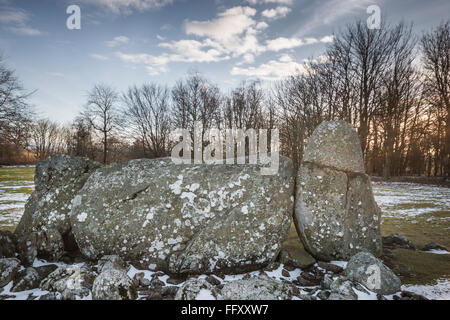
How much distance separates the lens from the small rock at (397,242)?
4.85m

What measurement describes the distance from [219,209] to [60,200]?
3434 millimetres

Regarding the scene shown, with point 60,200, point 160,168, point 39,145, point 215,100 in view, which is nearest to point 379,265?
point 160,168

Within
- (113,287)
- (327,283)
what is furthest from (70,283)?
(327,283)

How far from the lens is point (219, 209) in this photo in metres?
3.98

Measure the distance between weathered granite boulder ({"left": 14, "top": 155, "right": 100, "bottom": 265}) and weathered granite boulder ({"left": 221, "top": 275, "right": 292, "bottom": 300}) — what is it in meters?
3.51

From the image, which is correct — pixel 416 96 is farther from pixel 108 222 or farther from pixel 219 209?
pixel 108 222

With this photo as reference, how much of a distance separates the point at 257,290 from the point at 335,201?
2.33 meters

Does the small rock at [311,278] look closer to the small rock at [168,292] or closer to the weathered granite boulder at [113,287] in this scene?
the small rock at [168,292]

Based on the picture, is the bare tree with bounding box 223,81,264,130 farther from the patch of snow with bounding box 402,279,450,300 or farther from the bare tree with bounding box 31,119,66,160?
the bare tree with bounding box 31,119,66,160

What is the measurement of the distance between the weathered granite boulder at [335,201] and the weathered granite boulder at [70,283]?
374 centimetres

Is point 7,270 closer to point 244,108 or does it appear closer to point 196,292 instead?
point 196,292

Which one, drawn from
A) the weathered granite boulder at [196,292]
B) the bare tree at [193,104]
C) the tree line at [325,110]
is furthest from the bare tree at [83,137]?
the weathered granite boulder at [196,292]

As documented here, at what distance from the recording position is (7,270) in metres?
3.29

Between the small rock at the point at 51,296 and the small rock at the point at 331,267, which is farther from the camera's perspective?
the small rock at the point at 331,267
